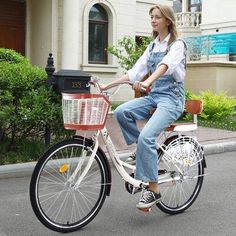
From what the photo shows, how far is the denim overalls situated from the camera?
4.64 metres

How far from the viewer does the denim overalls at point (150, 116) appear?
15.2ft

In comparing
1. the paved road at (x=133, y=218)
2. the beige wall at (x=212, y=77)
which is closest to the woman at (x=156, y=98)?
the paved road at (x=133, y=218)

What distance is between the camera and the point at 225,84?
18.9 m

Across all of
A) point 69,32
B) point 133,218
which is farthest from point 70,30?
point 133,218

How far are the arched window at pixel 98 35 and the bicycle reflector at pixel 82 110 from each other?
14010 mm

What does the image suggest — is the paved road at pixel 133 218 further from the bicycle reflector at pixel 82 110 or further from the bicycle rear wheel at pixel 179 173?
the bicycle reflector at pixel 82 110

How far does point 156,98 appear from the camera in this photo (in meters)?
4.94

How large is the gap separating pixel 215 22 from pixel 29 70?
27.7 meters

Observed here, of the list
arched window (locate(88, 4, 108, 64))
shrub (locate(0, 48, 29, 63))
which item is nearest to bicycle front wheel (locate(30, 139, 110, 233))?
shrub (locate(0, 48, 29, 63))

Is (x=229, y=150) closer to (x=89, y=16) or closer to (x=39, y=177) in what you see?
(x=39, y=177)

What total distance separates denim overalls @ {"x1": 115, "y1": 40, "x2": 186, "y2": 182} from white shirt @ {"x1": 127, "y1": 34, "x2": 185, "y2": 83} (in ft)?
0.19

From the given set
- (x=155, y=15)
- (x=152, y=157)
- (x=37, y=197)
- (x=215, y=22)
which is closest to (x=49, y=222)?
(x=37, y=197)

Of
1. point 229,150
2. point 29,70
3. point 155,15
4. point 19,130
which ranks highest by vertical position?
point 155,15

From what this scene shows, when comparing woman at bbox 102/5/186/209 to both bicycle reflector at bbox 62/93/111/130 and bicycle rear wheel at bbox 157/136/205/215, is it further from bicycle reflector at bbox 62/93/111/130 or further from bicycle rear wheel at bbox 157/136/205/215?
bicycle reflector at bbox 62/93/111/130
